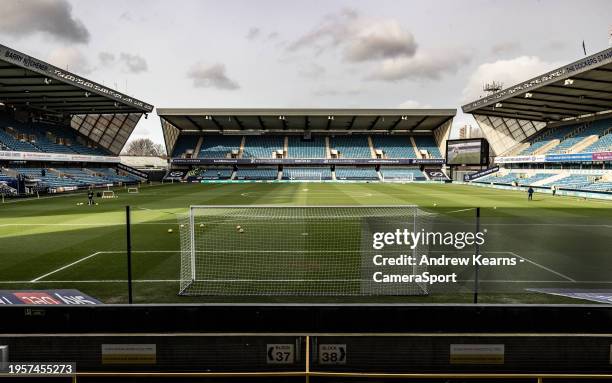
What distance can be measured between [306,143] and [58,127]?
4680 centimetres

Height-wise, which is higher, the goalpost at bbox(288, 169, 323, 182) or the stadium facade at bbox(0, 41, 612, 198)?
the stadium facade at bbox(0, 41, 612, 198)

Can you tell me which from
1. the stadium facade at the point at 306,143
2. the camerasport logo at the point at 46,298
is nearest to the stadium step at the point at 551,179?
the stadium facade at the point at 306,143

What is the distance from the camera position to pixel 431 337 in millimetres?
5621

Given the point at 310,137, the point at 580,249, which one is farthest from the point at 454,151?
the point at 580,249

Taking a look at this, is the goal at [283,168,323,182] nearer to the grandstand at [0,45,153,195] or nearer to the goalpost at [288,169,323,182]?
the goalpost at [288,169,323,182]

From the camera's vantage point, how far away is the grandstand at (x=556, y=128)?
37.3 metres

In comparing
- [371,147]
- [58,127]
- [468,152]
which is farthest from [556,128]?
[58,127]

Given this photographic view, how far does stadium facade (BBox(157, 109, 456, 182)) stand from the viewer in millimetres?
68125

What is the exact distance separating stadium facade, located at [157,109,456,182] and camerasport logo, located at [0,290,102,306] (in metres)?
60.0

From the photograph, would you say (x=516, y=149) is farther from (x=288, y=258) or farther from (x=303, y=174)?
(x=288, y=258)

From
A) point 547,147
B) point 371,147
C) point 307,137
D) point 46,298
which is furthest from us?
point 307,137

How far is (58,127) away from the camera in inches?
2219

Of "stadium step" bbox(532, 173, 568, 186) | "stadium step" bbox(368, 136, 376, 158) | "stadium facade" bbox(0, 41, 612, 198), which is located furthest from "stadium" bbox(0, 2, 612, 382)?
"stadium step" bbox(368, 136, 376, 158)

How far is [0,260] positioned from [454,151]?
6531 cm
